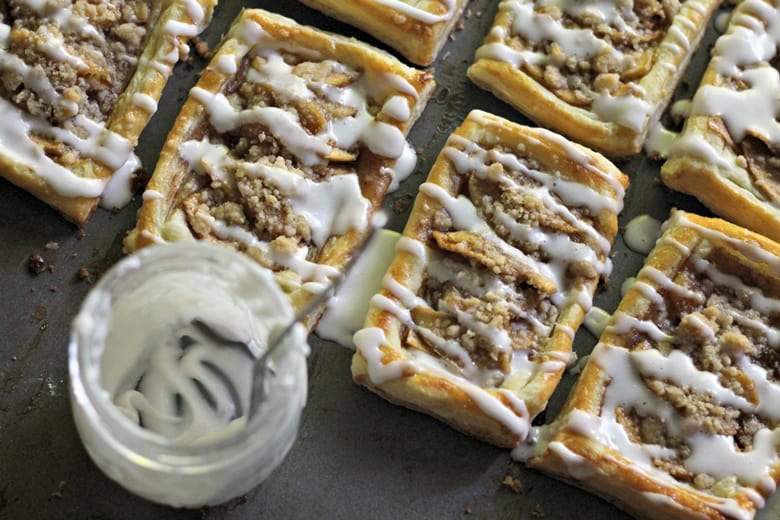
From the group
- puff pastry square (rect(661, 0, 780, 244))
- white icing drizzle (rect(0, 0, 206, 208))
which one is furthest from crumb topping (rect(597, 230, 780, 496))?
white icing drizzle (rect(0, 0, 206, 208))

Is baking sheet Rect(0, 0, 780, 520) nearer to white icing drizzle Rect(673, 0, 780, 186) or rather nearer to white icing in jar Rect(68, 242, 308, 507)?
white icing in jar Rect(68, 242, 308, 507)

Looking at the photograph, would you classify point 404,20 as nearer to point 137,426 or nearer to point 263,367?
point 263,367

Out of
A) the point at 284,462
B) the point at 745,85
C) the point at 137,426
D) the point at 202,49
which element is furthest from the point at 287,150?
the point at 745,85

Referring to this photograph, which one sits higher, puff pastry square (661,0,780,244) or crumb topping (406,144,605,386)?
puff pastry square (661,0,780,244)

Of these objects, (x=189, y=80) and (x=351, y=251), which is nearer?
(x=351, y=251)

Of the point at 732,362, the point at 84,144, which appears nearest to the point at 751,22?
the point at 732,362

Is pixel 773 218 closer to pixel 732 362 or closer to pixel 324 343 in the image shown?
pixel 732 362

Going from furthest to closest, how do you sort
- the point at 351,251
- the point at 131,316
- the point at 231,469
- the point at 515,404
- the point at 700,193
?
the point at 700,193 → the point at 351,251 → the point at 515,404 → the point at 131,316 → the point at 231,469

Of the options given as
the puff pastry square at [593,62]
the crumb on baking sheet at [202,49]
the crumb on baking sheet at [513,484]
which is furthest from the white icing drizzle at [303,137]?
the crumb on baking sheet at [513,484]
